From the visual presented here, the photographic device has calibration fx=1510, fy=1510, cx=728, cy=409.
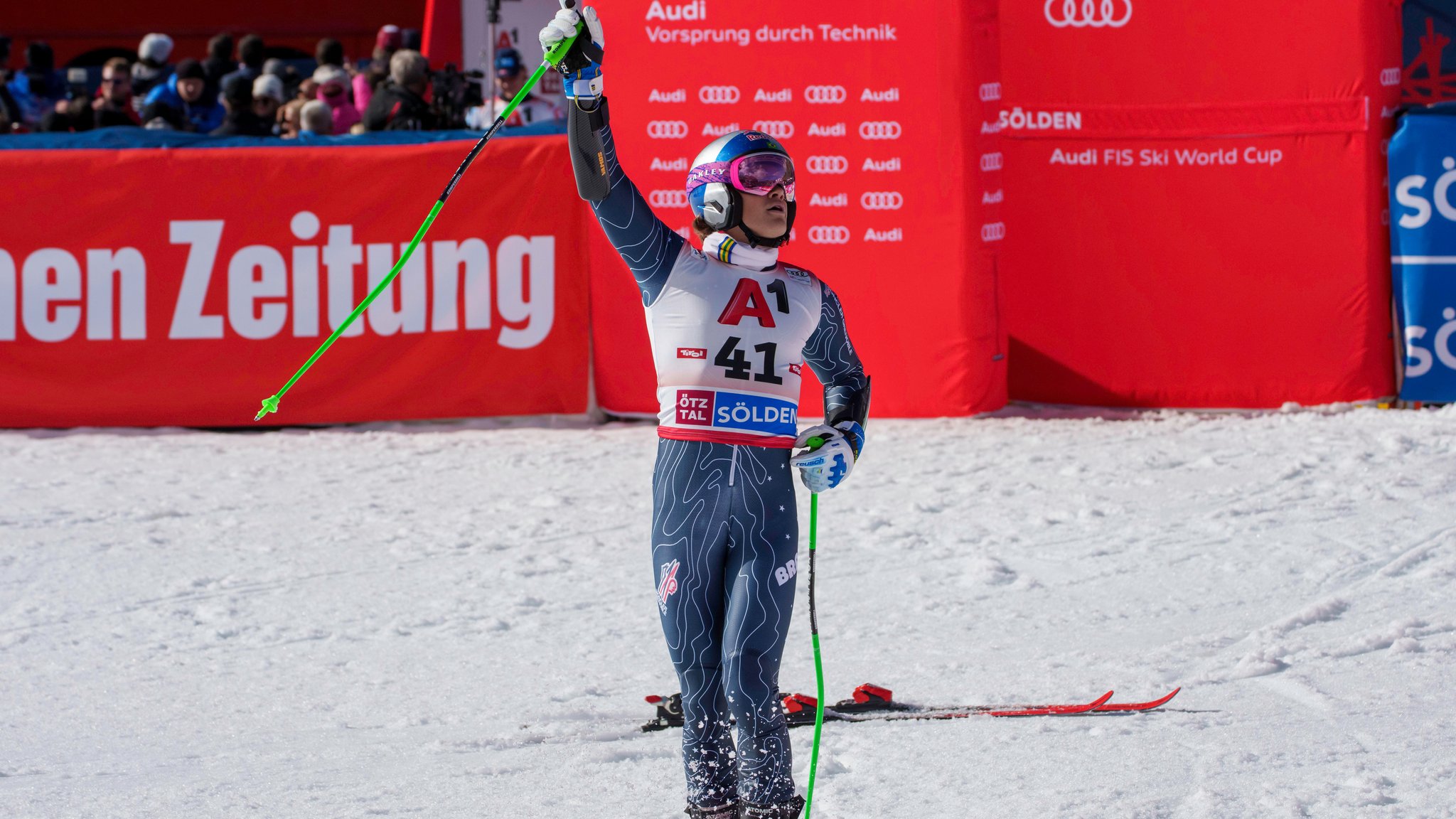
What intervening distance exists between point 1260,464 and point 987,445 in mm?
1422

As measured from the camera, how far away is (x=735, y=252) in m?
3.80

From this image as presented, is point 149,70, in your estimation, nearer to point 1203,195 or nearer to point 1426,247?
point 1203,195

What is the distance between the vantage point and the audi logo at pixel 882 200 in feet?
28.9

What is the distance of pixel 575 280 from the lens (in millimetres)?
9219

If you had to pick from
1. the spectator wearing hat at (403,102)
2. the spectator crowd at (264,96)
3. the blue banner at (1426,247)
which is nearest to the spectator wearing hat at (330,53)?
the spectator crowd at (264,96)

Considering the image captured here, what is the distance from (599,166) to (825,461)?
910 mm

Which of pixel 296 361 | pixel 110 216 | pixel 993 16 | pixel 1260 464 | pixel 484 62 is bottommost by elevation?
pixel 1260 464

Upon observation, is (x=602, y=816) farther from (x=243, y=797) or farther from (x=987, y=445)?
(x=987, y=445)

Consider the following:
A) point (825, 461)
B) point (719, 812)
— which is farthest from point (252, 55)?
point (719, 812)

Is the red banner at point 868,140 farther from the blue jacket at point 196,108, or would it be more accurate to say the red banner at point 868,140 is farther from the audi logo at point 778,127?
the blue jacket at point 196,108

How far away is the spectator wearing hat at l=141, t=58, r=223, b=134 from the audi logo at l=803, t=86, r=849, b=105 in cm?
506

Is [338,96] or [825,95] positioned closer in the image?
[825,95]

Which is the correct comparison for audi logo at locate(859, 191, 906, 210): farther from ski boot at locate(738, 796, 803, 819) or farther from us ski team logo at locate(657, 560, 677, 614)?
ski boot at locate(738, 796, 803, 819)

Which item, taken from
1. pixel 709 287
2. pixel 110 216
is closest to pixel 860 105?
pixel 110 216
